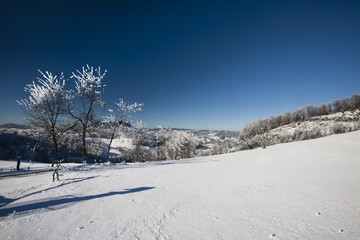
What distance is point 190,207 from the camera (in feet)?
14.6

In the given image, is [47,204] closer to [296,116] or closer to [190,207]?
[190,207]

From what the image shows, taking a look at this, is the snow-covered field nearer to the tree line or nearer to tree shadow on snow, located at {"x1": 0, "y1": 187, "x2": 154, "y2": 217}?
tree shadow on snow, located at {"x1": 0, "y1": 187, "x2": 154, "y2": 217}

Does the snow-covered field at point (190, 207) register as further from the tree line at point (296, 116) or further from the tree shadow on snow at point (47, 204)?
the tree line at point (296, 116)

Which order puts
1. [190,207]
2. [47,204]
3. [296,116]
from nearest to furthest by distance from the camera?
[190,207]
[47,204]
[296,116]

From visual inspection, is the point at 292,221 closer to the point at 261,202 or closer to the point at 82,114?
the point at 261,202

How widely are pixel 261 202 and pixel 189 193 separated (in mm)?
2460

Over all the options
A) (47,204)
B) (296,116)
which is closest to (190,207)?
(47,204)

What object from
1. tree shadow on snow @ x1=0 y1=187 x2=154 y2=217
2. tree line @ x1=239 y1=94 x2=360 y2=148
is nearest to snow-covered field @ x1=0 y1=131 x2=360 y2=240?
tree shadow on snow @ x1=0 y1=187 x2=154 y2=217

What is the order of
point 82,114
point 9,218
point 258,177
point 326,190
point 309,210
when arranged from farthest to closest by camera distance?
point 82,114
point 258,177
point 326,190
point 9,218
point 309,210

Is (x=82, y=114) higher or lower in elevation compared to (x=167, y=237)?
higher

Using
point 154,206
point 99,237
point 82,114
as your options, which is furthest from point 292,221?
point 82,114

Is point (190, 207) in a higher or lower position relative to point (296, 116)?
lower

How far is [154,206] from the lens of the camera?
181 inches

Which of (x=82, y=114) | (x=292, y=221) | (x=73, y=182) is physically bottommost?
(x=292, y=221)
